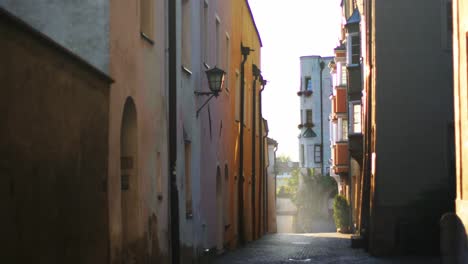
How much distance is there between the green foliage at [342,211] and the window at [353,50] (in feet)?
41.8

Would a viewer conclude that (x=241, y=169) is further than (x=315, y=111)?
No

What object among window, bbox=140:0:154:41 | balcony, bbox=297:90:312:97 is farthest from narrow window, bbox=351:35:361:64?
balcony, bbox=297:90:312:97

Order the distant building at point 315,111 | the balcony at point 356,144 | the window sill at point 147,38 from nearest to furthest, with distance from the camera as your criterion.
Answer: the window sill at point 147,38
the balcony at point 356,144
the distant building at point 315,111

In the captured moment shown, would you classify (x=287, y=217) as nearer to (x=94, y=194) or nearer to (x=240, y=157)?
(x=240, y=157)

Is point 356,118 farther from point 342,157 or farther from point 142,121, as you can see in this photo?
point 142,121

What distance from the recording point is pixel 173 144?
15.4 meters

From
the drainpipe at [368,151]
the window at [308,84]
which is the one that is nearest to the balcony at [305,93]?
the window at [308,84]

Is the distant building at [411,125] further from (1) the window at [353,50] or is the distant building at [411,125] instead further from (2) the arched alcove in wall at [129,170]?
(2) the arched alcove in wall at [129,170]

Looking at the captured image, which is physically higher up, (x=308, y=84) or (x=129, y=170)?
(x=308, y=84)

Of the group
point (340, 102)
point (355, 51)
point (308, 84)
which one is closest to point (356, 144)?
point (355, 51)

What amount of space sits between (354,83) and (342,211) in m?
13.5

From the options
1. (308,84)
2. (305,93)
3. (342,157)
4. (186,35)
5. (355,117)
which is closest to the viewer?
(186,35)

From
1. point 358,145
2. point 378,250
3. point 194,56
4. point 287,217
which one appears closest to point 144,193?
point 194,56

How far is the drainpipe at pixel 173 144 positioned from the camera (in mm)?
14852
